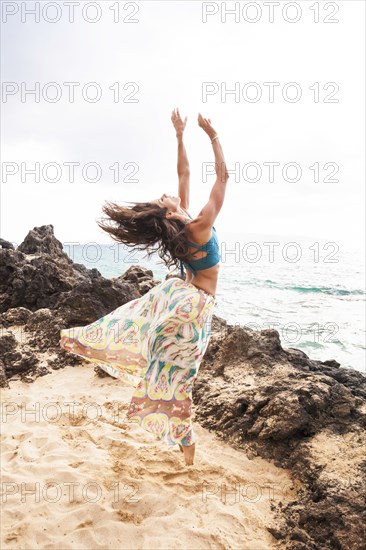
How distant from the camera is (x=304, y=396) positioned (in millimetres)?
3965

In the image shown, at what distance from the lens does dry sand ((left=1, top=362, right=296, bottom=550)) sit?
2797mm

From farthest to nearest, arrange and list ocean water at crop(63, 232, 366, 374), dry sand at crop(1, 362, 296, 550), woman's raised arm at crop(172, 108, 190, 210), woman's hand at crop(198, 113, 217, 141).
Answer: ocean water at crop(63, 232, 366, 374), woman's raised arm at crop(172, 108, 190, 210), woman's hand at crop(198, 113, 217, 141), dry sand at crop(1, 362, 296, 550)

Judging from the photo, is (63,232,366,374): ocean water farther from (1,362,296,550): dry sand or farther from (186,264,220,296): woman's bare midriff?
(1,362,296,550): dry sand

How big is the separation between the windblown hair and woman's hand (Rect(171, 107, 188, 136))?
1002mm

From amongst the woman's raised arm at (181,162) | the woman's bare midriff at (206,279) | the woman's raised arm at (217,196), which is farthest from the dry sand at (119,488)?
the woman's raised arm at (181,162)

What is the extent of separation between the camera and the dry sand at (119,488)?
110 inches

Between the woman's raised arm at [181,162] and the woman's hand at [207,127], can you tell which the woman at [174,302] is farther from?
the woman's raised arm at [181,162]

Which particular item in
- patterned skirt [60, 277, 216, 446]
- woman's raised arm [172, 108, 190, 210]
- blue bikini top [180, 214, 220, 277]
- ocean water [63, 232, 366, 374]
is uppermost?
woman's raised arm [172, 108, 190, 210]

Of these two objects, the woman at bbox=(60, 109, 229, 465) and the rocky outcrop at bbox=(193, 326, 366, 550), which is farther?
the woman at bbox=(60, 109, 229, 465)

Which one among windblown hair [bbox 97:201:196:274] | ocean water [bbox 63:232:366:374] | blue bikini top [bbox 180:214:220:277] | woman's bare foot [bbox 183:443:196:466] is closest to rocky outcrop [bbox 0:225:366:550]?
woman's bare foot [bbox 183:443:196:466]

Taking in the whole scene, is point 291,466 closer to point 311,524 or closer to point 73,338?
point 311,524

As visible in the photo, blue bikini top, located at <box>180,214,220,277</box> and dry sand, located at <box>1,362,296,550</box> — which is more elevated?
blue bikini top, located at <box>180,214,220,277</box>

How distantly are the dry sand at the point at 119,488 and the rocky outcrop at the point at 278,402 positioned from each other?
0.20 m

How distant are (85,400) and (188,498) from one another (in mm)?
1934
